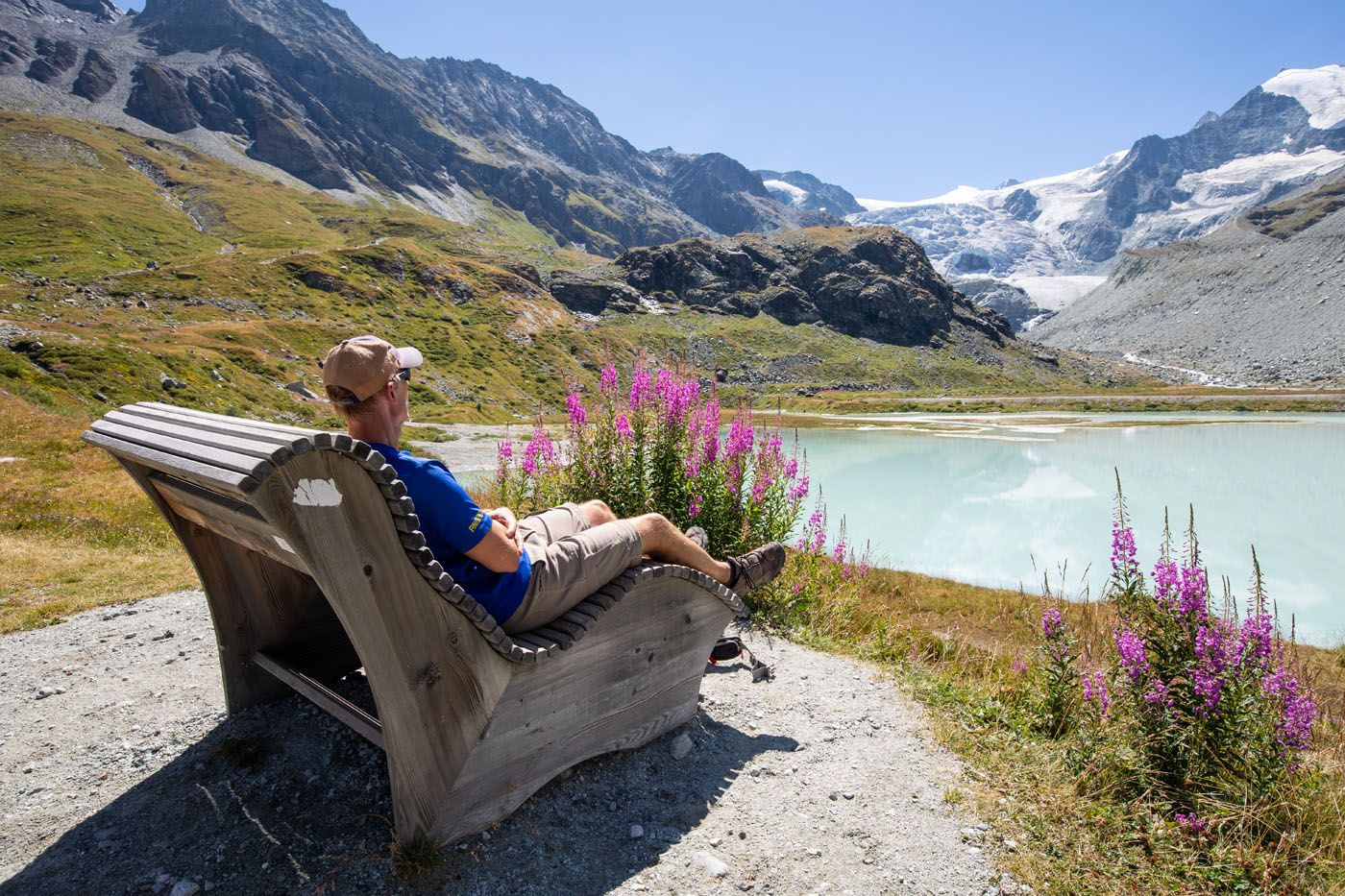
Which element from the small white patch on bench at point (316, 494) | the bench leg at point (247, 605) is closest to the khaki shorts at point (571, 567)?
the small white patch on bench at point (316, 494)

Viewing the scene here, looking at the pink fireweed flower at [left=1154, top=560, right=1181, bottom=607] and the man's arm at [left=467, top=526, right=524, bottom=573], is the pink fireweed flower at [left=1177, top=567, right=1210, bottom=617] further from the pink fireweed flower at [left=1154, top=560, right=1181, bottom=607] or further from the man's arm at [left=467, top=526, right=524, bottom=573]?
the man's arm at [left=467, top=526, right=524, bottom=573]

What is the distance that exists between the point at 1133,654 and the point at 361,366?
15.0ft

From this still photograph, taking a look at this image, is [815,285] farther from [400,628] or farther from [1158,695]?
[400,628]

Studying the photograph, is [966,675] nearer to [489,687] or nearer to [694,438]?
[694,438]

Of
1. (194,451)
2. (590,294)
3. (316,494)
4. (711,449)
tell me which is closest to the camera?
(316,494)

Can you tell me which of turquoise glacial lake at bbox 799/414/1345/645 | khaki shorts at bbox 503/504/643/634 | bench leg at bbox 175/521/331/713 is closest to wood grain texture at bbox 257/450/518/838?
khaki shorts at bbox 503/504/643/634

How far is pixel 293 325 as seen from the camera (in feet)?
180

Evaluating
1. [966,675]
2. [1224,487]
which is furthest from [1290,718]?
[1224,487]

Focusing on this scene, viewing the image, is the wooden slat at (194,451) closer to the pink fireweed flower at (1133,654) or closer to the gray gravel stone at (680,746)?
the gray gravel stone at (680,746)

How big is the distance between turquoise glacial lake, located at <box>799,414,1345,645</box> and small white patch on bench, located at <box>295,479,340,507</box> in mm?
5701

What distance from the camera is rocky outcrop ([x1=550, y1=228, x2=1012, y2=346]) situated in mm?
169625

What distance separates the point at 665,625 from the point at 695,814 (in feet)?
3.31

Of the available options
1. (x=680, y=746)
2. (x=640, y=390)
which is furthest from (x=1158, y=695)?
(x=640, y=390)

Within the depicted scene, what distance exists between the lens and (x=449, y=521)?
9.71 ft
